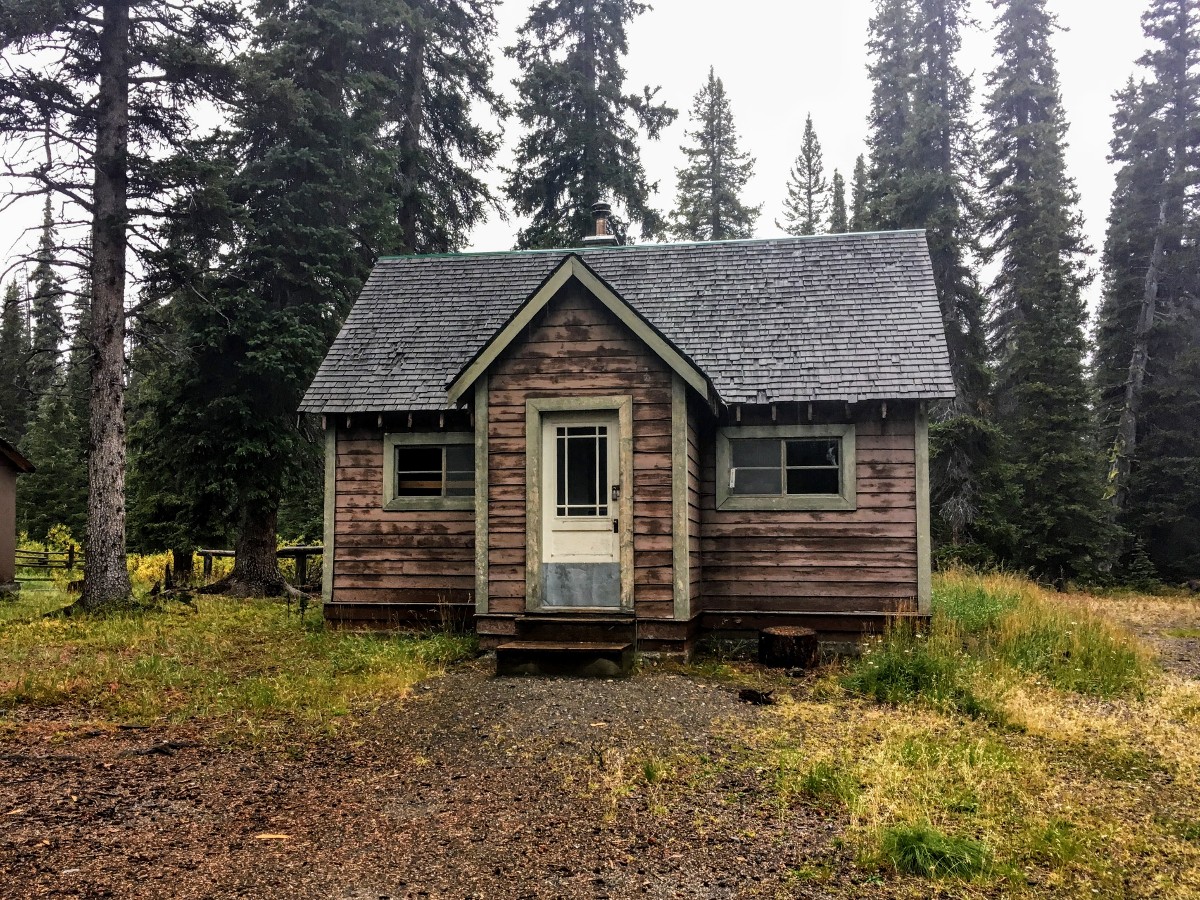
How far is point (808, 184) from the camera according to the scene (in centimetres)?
4216

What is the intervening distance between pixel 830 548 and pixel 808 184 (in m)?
34.8

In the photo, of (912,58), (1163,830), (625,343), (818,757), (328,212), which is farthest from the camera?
(912,58)

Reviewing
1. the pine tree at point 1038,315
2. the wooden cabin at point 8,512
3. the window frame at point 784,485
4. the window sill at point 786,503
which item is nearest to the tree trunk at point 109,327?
the wooden cabin at point 8,512

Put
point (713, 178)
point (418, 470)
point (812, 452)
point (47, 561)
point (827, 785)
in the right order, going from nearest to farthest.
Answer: point (827, 785), point (812, 452), point (418, 470), point (47, 561), point (713, 178)

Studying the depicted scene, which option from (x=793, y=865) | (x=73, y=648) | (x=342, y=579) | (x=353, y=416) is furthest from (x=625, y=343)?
(x=73, y=648)

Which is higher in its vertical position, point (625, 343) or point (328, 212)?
point (328, 212)

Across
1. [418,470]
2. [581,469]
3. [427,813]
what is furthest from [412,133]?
[427,813]

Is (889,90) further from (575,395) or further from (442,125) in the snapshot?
(575,395)

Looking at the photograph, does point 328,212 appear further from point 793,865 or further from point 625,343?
point 793,865

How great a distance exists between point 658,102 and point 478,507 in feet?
59.6

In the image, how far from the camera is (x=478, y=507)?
34.8 ft

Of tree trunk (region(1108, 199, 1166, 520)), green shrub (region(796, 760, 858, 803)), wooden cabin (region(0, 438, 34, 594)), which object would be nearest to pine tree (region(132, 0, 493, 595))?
wooden cabin (region(0, 438, 34, 594))

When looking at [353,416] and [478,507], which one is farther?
[353,416]

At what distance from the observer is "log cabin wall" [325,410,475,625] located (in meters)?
12.1
